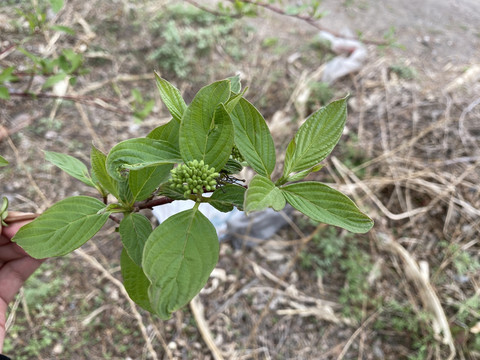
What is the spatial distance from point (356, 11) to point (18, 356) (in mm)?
3575

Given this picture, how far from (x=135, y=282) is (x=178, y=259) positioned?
16 centimetres

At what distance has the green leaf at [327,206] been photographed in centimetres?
51

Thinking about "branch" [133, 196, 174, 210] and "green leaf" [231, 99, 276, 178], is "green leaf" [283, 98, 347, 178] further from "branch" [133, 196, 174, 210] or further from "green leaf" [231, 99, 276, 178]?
"branch" [133, 196, 174, 210]

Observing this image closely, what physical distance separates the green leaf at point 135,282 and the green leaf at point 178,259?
0.45 ft

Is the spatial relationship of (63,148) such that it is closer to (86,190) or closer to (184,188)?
(86,190)

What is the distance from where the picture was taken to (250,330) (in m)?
1.80

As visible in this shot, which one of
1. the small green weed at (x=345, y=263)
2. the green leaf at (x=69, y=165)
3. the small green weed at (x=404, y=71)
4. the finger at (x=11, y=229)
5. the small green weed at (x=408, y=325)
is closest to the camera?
the green leaf at (x=69, y=165)

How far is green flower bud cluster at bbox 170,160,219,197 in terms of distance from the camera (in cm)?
51

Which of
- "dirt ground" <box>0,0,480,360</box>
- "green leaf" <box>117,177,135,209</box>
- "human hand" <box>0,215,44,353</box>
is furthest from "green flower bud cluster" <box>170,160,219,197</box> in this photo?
"dirt ground" <box>0,0,480,360</box>

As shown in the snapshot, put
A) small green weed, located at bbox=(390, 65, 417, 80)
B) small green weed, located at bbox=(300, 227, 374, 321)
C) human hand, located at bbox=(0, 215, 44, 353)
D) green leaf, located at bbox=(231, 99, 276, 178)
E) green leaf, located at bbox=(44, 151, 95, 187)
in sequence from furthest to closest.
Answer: small green weed, located at bbox=(390, 65, 417, 80) → small green weed, located at bbox=(300, 227, 374, 321) → human hand, located at bbox=(0, 215, 44, 353) → green leaf, located at bbox=(44, 151, 95, 187) → green leaf, located at bbox=(231, 99, 276, 178)

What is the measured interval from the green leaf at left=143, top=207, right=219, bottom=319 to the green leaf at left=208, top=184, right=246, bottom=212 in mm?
34

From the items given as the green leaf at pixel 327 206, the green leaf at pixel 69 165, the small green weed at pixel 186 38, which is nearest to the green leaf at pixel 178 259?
the green leaf at pixel 327 206

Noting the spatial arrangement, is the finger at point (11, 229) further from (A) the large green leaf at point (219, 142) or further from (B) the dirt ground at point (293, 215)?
(B) the dirt ground at point (293, 215)

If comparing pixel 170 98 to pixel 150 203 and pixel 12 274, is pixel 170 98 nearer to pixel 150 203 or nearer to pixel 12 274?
pixel 150 203
